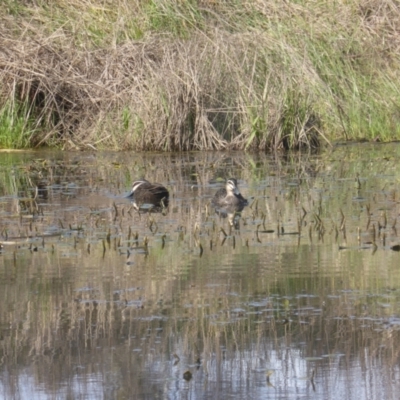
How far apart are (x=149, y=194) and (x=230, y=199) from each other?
1057 mm

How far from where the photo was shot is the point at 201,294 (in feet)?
25.3

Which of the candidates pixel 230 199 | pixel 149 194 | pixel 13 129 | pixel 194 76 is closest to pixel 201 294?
Result: pixel 230 199

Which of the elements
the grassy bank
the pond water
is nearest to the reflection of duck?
the pond water

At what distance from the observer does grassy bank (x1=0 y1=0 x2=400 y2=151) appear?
17.8m

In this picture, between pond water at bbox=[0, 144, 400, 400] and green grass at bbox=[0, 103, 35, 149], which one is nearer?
pond water at bbox=[0, 144, 400, 400]

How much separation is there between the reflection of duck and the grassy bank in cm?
479

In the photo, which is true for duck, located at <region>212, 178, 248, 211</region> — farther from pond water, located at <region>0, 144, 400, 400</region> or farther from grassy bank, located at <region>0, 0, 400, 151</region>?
grassy bank, located at <region>0, 0, 400, 151</region>

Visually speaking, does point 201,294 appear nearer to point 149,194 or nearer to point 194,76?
point 149,194

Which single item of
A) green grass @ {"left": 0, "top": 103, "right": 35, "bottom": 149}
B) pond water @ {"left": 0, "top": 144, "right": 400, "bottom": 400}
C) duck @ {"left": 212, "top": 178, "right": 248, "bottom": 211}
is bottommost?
pond water @ {"left": 0, "top": 144, "right": 400, "bottom": 400}

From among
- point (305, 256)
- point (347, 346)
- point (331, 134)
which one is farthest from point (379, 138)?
point (347, 346)

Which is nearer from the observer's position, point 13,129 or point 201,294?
point 201,294

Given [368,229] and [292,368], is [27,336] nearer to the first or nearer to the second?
[292,368]

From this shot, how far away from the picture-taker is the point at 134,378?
5926 mm

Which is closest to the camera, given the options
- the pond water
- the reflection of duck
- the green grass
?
the pond water
